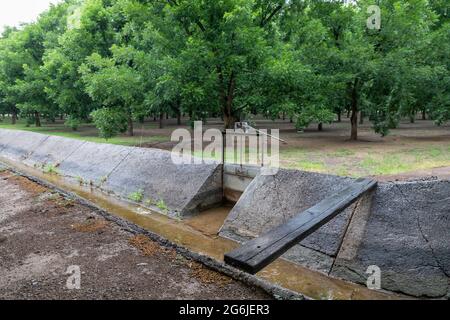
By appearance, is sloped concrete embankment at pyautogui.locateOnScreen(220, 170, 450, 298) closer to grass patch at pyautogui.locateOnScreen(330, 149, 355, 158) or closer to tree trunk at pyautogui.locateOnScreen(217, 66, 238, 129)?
grass patch at pyautogui.locateOnScreen(330, 149, 355, 158)

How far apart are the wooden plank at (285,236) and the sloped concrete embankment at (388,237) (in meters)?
0.53

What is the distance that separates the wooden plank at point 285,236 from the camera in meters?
3.74

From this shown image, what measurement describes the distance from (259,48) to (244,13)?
1496 mm

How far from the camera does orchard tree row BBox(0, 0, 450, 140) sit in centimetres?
1434

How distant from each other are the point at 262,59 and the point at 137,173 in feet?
24.3

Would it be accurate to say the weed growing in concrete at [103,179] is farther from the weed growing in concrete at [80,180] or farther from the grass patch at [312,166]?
the grass patch at [312,166]

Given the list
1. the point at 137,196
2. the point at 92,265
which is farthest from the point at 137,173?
the point at 92,265

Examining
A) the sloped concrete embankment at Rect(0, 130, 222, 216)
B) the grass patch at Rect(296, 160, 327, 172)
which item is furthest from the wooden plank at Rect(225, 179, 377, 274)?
the sloped concrete embankment at Rect(0, 130, 222, 216)

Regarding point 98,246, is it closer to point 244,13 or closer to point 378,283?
point 378,283

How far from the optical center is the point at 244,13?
13.7m

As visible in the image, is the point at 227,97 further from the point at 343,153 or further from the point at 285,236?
the point at 285,236

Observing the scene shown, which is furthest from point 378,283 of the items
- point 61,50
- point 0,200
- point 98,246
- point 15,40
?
point 15,40

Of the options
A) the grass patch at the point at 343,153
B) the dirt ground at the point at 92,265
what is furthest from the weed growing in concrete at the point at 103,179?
the grass patch at the point at 343,153

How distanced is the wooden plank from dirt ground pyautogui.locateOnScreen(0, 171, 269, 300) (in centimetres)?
74
